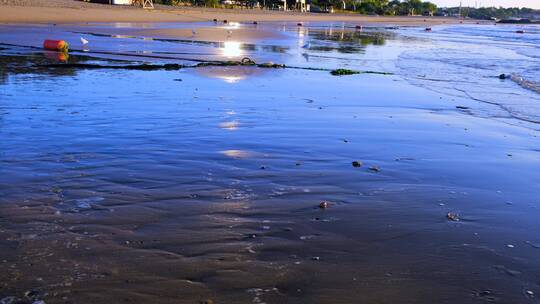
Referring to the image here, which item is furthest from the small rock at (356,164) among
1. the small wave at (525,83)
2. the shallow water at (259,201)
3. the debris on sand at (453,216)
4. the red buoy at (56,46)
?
the red buoy at (56,46)

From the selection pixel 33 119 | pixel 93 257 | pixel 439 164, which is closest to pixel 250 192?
pixel 93 257

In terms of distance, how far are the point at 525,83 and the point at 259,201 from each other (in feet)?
39.3

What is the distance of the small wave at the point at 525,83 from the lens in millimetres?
12828

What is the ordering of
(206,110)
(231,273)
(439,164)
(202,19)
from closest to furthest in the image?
(231,273) → (439,164) → (206,110) → (202,19)

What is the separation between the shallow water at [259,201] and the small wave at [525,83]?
15.1ft

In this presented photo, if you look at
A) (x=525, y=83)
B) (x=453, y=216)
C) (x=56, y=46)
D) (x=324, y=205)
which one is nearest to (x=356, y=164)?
(x=324, y=205)

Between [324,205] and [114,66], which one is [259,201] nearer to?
[324,205]

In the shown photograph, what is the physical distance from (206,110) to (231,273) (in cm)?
547

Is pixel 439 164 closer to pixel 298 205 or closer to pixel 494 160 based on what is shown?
pixel 494 160

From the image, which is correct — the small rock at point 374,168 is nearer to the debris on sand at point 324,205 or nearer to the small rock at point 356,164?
the small rock at point 356,164

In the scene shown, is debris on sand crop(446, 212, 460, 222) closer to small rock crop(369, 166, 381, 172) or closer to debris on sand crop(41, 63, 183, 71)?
small rock crop(369, 166, 381, 172)

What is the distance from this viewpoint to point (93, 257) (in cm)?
306

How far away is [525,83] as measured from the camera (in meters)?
13.7

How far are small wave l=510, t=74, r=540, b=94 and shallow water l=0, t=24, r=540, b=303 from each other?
4.62 meters
